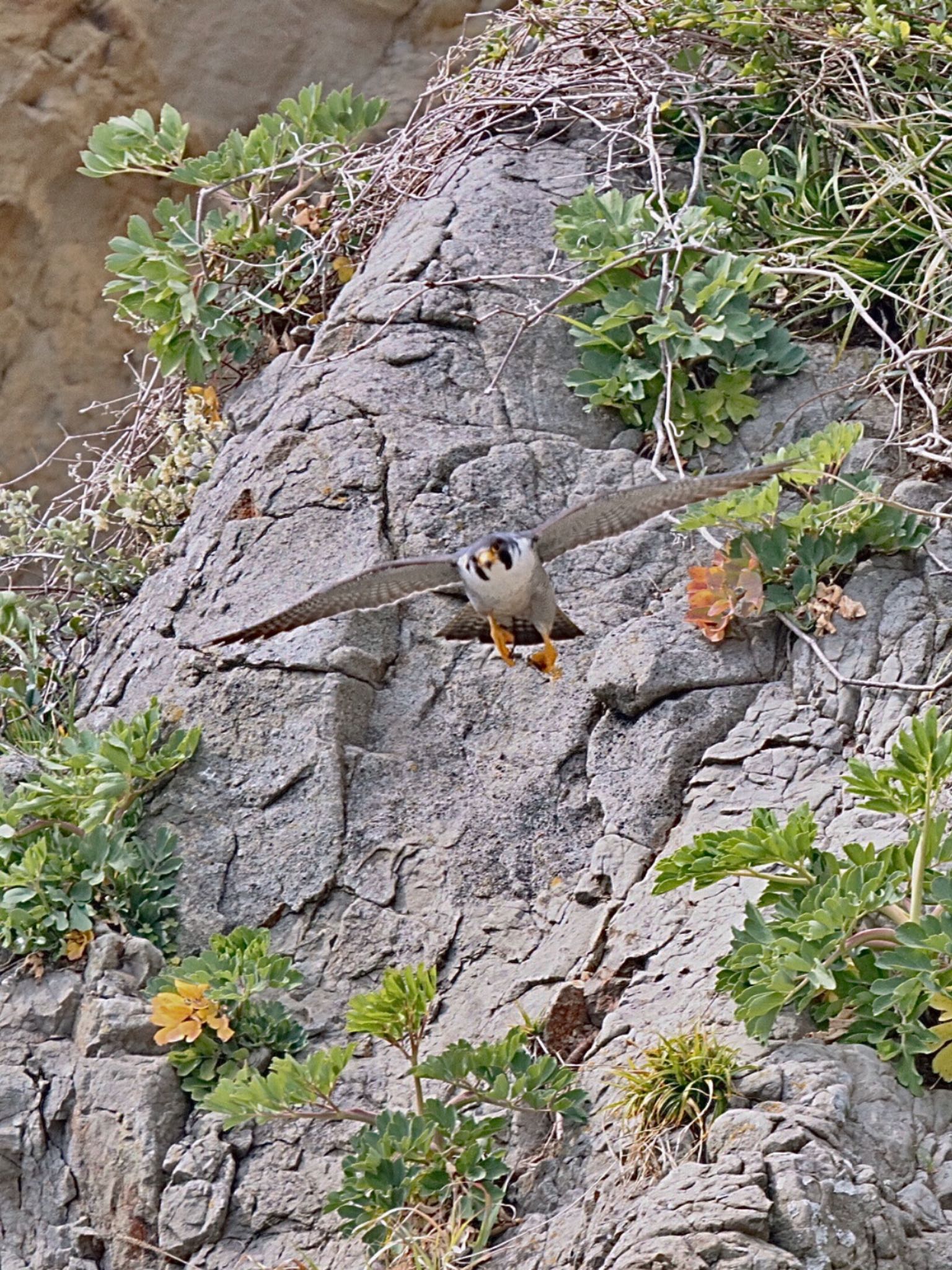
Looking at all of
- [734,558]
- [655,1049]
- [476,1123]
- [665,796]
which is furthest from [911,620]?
[476,1123]

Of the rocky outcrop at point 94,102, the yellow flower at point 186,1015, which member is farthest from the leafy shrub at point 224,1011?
the rocky outcrop at point 94,102

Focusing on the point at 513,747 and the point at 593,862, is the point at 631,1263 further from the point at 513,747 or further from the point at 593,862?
the point at 513,747

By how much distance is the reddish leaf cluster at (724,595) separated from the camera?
4469mm

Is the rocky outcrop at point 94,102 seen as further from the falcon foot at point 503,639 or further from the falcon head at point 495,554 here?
the falcon head at point 495,554

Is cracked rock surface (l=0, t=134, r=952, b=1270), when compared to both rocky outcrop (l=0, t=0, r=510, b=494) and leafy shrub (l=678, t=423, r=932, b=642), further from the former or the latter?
rocky outcrop (l=0, t=0, r=510, b=494)

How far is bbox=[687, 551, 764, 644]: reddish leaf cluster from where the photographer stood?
4.47 metres

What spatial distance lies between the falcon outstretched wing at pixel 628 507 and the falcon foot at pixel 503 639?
0.22 m

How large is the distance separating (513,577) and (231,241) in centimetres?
226

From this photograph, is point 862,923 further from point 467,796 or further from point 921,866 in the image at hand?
point 467,796

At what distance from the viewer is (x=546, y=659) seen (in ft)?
15.2

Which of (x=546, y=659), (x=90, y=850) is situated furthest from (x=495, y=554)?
(x=90, y=850)

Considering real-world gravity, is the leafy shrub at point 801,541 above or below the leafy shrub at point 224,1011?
above

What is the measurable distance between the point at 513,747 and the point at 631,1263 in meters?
1.74

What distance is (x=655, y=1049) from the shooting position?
11.7 ft
